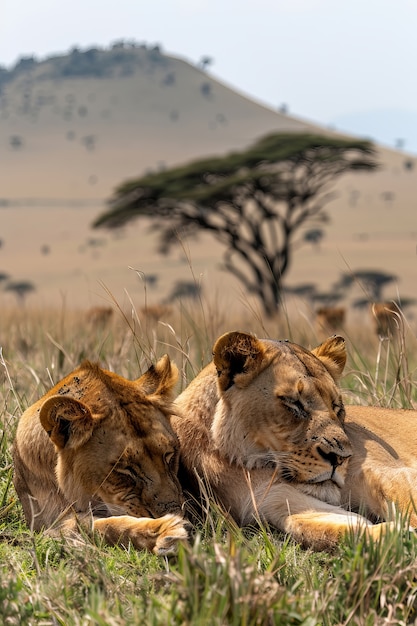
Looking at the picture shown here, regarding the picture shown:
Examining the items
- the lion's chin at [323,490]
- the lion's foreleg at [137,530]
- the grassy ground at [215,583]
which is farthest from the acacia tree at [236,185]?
the grassy ground at [215,583]

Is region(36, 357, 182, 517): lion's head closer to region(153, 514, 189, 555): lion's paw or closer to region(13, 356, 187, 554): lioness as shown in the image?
region(13, 356, 187, 554): lioness

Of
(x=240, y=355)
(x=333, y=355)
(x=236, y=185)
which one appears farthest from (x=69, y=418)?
(x=236, y=185)

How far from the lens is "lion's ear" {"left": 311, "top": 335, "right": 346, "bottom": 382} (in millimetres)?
4023

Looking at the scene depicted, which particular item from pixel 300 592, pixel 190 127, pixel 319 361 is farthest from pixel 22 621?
pixel 190 127

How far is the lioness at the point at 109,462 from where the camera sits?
11.3 ft

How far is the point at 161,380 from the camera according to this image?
3914 mm

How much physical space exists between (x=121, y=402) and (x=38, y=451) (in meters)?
0.44

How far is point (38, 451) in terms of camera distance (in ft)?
12.5

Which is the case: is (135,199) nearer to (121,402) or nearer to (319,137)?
(319,137)

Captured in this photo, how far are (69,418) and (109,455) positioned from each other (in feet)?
0.65

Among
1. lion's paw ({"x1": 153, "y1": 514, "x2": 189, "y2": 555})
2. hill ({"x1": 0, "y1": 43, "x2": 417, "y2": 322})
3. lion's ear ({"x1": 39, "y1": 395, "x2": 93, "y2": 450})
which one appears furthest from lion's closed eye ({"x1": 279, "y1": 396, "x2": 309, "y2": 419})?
hill ({"x1": 0, "y1": 43, "x2": 417, "y2": 322})

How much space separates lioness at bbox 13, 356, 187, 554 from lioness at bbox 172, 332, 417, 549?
19 centimetres

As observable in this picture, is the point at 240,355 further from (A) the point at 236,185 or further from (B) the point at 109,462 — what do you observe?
(A) the point at 236,185

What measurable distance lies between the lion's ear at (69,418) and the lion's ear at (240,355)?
22.1 inches
